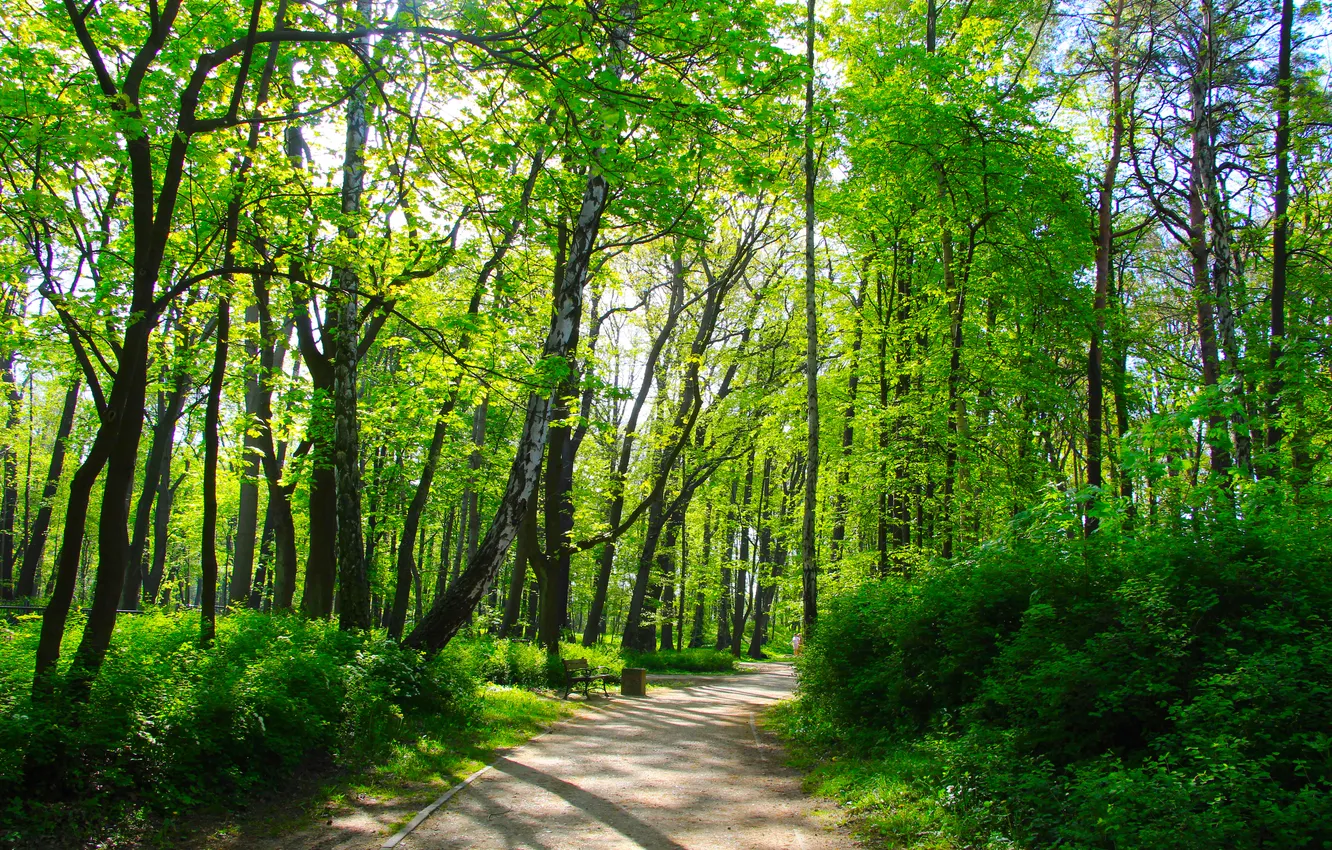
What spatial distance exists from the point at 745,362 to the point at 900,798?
17.2 m

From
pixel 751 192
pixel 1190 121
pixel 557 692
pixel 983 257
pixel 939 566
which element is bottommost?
pixel 557 692

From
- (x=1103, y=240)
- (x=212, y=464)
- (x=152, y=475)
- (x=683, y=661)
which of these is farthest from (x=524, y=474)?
(x=683, y=661)

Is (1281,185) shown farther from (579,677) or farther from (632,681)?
(579,677)

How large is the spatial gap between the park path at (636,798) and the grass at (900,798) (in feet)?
Answer: 0.93

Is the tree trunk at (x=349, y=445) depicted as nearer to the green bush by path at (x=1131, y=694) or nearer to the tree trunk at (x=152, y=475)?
the green bush by path at (x=1131, y=694)

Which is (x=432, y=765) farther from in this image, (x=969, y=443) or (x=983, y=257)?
(x=983, y=257)

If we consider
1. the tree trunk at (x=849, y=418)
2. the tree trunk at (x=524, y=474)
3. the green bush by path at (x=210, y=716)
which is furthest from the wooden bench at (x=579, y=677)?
the tree trunk at (x=849, y=418)

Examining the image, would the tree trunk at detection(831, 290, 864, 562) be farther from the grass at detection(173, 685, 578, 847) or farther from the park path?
the grass at detection(173, 685, 578, 847)

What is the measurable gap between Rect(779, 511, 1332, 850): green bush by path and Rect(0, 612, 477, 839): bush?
501 cm

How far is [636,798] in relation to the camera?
7367 millimetres

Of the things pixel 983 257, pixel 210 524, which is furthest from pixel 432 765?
pixel 983 257

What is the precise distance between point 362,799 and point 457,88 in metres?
6.77

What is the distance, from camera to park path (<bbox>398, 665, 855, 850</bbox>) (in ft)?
19.7

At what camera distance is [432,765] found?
26.8 ft
